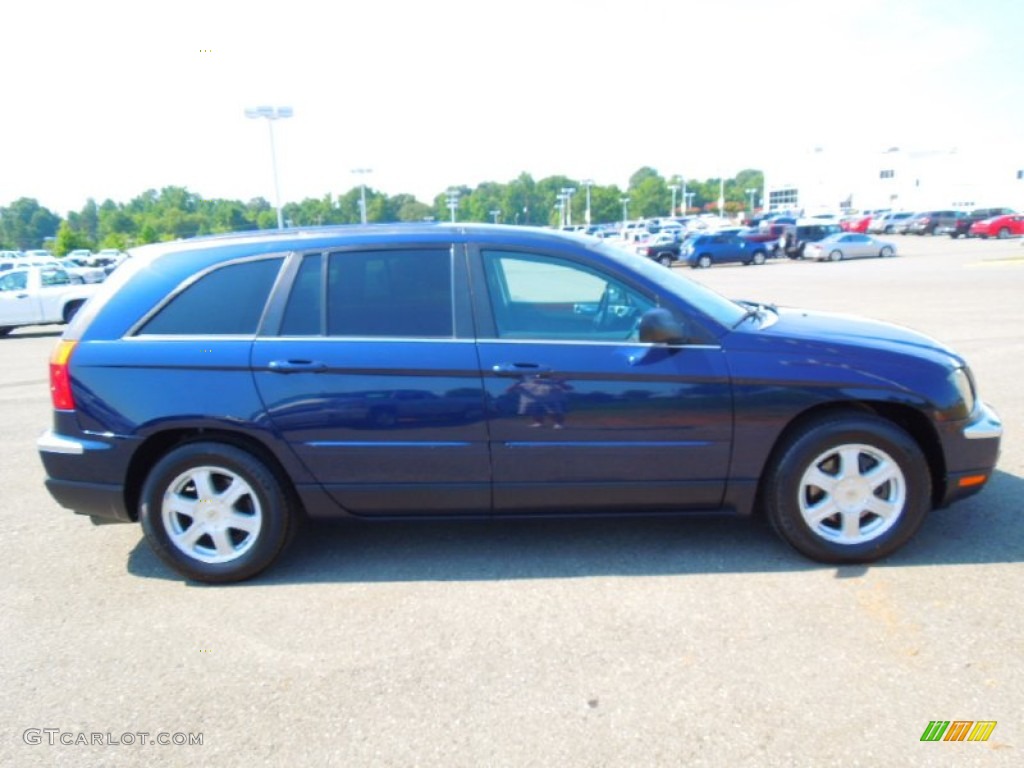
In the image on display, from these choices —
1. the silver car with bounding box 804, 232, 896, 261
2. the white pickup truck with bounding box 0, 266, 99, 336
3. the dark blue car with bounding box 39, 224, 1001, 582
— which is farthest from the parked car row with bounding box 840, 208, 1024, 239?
the white pickup truck with bounding box 0, 266, 99, 336

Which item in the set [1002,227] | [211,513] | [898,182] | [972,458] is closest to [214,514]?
[211,513]

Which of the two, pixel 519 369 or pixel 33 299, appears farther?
pixel 33 299

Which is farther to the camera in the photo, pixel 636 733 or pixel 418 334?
pixel 418 334

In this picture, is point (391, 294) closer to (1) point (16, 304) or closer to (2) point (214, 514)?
(2) point (214, 514)

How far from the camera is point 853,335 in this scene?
3.65m

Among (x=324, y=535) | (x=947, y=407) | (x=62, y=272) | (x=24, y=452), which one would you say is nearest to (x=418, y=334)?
(x=324, y=535)

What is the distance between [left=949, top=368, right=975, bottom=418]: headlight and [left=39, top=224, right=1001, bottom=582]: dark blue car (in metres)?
0.02

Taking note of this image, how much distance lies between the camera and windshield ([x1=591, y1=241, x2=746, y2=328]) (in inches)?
141

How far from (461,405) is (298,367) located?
2.71 ft

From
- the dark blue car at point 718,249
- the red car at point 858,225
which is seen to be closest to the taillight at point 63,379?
the dark blue car at point 718,249

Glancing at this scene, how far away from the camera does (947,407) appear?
3434 mm

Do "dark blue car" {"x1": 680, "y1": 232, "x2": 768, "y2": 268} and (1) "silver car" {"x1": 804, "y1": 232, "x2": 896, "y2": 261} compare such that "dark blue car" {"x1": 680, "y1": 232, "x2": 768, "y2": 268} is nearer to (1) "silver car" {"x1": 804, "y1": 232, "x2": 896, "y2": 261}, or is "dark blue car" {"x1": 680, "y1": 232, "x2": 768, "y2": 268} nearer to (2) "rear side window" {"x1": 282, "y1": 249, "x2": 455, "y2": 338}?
(1) "silver car" {"x1": 804, "y1": 232, "x2": 896, "y2": 261}

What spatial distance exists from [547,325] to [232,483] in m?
1.80

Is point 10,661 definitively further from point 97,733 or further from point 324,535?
point 324,535
